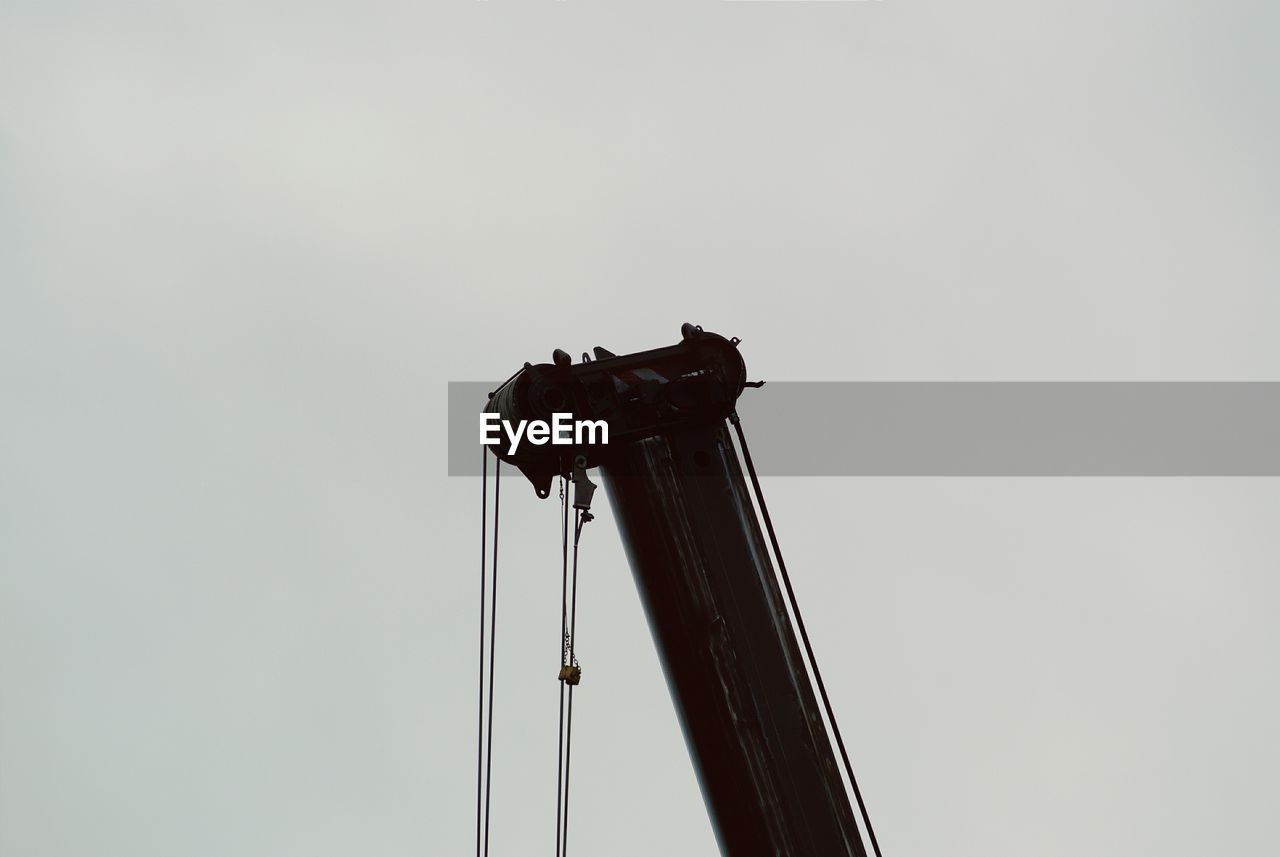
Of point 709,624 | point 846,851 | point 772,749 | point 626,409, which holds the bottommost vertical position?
point 846,851

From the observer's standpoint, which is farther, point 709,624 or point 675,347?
point 675,347

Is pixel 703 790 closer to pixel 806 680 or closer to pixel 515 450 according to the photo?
pixel 806 680

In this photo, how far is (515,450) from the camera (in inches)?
261

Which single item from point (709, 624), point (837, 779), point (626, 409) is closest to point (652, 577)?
point (709, 624)

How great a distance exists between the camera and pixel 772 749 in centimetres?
617

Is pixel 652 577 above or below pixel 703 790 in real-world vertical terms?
above

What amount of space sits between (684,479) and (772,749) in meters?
1.39

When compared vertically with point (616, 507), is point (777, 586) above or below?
below

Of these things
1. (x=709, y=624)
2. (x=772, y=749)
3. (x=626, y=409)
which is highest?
(x=626, y=409)

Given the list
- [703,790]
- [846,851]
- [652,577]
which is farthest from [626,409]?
[846,851]

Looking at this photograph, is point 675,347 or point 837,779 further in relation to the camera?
point 675,347

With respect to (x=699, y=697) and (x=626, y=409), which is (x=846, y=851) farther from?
(x=626, y=409)

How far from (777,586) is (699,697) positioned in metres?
0.69

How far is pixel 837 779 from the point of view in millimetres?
6223
